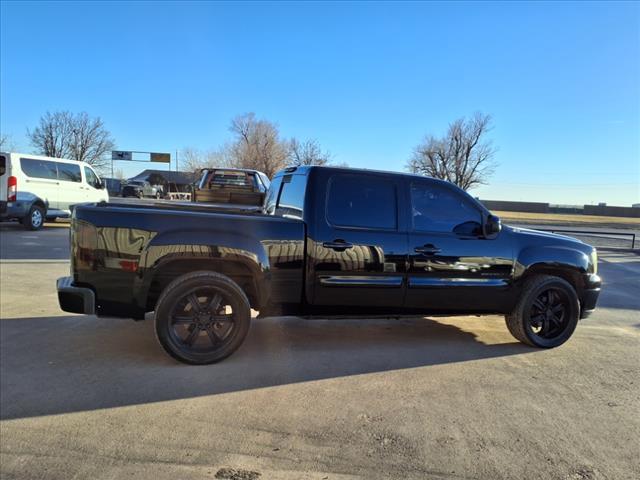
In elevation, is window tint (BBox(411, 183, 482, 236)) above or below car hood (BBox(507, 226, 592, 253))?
above

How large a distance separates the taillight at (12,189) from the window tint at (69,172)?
67.0 inches

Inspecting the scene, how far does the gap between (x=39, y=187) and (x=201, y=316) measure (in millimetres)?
13170

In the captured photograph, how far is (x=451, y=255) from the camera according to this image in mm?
4574

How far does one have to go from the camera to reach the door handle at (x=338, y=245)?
13.9 ft

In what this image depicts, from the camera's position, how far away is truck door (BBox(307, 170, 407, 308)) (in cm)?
425

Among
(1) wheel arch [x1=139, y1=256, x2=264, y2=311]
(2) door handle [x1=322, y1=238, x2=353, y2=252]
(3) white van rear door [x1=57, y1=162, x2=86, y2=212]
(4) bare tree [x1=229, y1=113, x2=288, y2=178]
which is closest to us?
(1) wheel arch [x1=139, y1=256, x2=264, y2=311]

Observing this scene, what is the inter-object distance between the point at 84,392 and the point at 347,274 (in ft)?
8.09

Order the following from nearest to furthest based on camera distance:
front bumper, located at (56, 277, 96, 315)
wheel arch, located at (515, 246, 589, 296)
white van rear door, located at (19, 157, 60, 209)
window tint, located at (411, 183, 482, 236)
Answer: front bumper, located at (56, 277, 96, 315) < window tint, located at (411, 183, 482, 236) < wheel arch, located at (515, 246, 589, 296) < white van rear door, located at (19, 157, 60, 209)

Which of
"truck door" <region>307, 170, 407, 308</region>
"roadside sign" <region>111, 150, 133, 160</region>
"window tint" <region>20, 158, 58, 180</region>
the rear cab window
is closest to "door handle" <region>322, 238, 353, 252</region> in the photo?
"truck door" <region>307, 170, 407, 308</region>

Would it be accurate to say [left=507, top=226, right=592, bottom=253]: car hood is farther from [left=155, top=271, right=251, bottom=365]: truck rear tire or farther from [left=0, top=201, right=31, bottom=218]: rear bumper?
[left=0, top=201, right=31, bottom=218]: rear bumper

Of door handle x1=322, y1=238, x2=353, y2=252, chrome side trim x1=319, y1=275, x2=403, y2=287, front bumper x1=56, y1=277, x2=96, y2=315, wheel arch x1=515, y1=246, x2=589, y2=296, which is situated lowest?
front bumper x1=56, y1=277, x2=96, y2=315

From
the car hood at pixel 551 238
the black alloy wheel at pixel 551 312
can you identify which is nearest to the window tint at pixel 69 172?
the car hood at pixel 551 238

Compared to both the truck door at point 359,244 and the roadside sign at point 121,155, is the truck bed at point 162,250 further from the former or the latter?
the roadside sign at point 121,155

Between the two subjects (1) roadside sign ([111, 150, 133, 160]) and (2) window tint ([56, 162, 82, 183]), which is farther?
(1) roadside sign ([111, 150, 133, 160])
